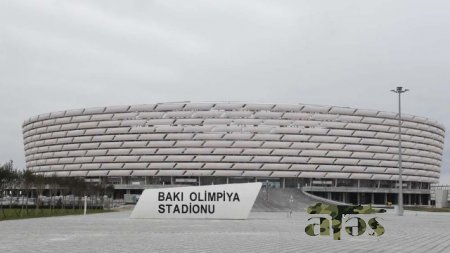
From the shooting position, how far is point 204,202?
38.3m

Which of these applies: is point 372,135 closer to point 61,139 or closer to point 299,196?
point 299,196

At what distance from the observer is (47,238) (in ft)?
63.3

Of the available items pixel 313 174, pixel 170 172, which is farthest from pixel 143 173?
pixel 313 174

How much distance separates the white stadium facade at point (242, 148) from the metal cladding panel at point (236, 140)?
19 cm

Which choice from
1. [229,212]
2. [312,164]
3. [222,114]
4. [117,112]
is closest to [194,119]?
[222,114]

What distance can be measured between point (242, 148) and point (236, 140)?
1942 mm

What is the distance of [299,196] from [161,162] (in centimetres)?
3896

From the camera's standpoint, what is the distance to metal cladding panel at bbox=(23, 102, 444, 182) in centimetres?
11638

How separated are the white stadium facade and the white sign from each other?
7715 cm

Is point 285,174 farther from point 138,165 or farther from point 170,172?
point 138,165

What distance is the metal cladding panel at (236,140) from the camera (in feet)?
382

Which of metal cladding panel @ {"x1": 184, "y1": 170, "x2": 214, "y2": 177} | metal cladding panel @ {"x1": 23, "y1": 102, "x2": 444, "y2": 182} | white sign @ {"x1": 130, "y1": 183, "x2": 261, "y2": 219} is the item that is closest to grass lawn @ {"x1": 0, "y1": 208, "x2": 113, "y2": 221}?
white sign @ {"x1": 130, "y1": 183, "x2": 261, "y2": 219}

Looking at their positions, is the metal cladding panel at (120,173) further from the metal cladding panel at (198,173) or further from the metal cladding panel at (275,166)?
the metal cladding panel at (275,166)

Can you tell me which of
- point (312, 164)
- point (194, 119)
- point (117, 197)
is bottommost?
point (117, 197)
